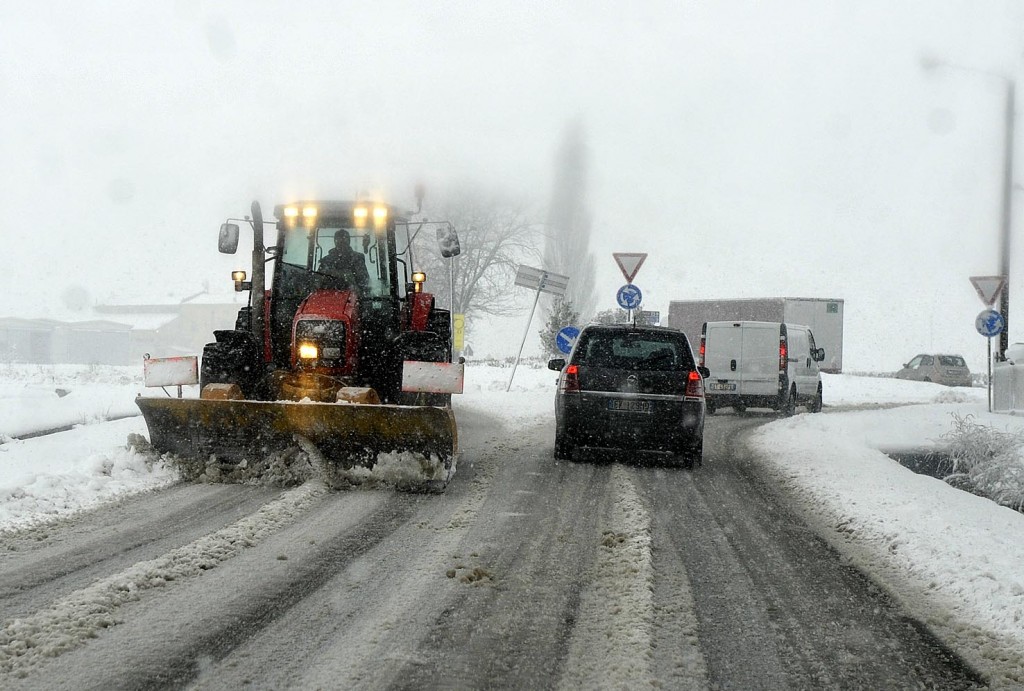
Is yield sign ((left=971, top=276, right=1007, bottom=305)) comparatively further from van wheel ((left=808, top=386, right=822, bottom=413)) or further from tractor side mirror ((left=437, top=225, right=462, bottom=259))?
tractor side mirror ((left=437, top=225, right=462, bottom=259))

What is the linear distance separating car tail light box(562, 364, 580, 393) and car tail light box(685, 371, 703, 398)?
1192 millimetres

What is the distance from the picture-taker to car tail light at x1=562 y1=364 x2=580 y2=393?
33.8ft

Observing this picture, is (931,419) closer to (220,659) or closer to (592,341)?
(592,341)

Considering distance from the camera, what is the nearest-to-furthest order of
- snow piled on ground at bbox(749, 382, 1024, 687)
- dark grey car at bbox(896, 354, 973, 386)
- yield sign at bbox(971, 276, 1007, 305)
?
snow piled on ground at bbox(749, 382, 1024, 687) < yield sign at bbox(971, 276, 1007, 305) < dark grey car at bbox(896, 354, 973, 386)

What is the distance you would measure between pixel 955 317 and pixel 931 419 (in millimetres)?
93857

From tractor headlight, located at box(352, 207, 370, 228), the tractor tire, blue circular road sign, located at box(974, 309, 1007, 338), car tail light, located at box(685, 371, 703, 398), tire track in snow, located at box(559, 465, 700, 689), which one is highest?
tractor headlight, located at box(352, 207, 370, 228)

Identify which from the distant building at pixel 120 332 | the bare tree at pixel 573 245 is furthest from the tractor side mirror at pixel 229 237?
the distant building at pixel 120 332

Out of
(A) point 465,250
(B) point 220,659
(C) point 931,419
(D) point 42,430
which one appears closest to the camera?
(B) point 220,659

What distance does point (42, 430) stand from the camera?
46.2 ft

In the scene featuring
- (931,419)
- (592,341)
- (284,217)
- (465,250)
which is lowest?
(931,419)

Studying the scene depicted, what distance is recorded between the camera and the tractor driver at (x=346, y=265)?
395 inches

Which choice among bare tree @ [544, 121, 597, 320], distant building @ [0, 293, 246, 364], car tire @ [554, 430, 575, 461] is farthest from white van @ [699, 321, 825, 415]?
distant building @ [0, 293, 246, 364]

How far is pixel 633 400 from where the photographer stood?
10188mm

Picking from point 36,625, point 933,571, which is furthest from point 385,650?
point 933,571
